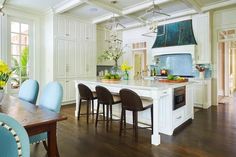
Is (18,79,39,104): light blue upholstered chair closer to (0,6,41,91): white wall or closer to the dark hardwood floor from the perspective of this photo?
the dark hardwood floor

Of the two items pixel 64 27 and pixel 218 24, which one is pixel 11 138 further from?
pixel 218 24

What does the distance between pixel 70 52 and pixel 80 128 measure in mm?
3185

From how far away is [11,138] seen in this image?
2.76 feet

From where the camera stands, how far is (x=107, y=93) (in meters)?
3.44

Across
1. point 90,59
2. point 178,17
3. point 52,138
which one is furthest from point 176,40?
point 52,138

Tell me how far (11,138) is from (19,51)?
538 centimetres

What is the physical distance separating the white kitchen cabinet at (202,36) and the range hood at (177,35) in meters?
0.16

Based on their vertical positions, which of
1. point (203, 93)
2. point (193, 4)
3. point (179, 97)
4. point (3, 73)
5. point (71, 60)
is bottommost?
point (203, 93)

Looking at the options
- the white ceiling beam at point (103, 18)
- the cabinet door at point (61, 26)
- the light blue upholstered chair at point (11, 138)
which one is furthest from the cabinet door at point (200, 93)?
the light blue upholstered chair at point (11, 138)

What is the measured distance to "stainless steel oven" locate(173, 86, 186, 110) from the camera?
11.1ft

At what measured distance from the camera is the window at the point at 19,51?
17.6 feet

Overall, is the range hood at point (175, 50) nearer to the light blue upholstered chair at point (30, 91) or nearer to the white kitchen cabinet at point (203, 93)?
the white kitchen cabinet at point (203, 93)

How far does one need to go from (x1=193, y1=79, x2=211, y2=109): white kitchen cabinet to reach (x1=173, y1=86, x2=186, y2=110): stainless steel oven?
1979 mm

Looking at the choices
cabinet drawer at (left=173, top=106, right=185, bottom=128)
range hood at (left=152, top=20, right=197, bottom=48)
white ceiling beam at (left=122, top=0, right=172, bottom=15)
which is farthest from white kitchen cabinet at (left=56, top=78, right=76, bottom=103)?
cabinet drawer at (left=173, top=106, right=185, bottom=128)
